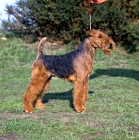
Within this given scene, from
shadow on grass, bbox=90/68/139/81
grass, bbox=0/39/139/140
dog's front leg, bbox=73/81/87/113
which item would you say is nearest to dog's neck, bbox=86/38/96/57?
dog's front leg, bbox=73/81/87/113

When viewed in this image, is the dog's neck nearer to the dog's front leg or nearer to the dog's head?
the dog's head

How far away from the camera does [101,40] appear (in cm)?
655

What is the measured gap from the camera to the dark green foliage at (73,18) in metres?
15.4

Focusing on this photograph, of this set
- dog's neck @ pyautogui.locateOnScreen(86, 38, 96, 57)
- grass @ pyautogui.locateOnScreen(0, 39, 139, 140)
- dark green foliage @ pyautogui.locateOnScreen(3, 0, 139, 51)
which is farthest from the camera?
dark green foliage @ pyautogui.locateOnScreen(3, 0, 139, 51)

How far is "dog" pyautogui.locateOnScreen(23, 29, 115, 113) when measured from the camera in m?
6.53

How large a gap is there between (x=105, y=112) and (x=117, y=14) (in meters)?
9.49

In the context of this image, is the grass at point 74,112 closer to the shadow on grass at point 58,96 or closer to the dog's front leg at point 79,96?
the shadow on grass at point 58,96

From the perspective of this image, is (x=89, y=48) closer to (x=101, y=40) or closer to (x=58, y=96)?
(x=101, y=40)

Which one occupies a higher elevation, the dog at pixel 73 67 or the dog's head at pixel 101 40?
the dog's head at pixel 101 40

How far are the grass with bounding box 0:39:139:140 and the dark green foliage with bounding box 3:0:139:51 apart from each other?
124 inches

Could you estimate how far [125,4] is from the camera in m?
15.9

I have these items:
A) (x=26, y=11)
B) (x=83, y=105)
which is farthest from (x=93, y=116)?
(x=26, y=11)

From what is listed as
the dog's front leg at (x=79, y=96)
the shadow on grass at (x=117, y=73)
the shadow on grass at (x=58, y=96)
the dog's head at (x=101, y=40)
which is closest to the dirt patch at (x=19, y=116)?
the dog's front leg at (x=79, y=96)

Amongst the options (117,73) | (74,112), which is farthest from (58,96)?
(117,73)
